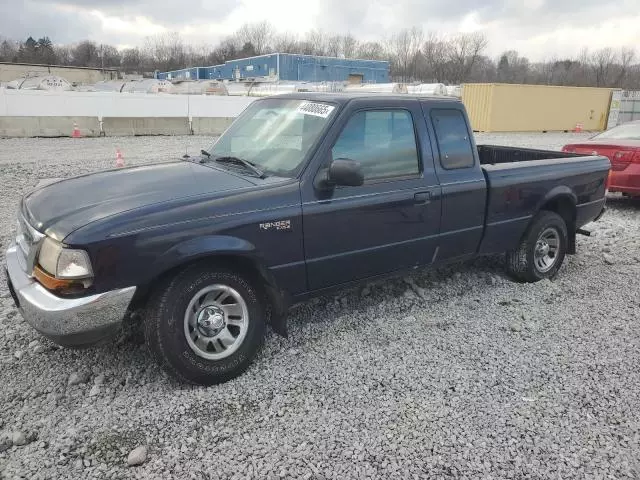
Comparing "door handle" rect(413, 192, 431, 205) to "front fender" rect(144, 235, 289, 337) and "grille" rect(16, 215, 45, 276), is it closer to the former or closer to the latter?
"front fender" rect(144, 235, 289, 337)

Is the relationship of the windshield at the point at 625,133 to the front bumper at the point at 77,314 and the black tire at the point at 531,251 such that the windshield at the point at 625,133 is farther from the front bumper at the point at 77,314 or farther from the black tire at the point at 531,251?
the front bumper at the point at 77,314

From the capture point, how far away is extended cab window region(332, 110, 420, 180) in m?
3.88

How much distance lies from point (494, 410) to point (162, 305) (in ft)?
7.10

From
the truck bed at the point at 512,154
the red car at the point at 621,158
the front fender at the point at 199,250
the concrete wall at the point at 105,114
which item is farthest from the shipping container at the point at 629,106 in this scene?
the front fender at the point at 199,250

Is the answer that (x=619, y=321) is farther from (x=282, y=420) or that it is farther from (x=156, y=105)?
(x=156, y=105)

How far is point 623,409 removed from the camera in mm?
3232

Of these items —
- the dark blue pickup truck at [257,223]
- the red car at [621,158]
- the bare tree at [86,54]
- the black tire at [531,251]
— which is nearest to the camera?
the dark blue pickup truck at [257,223]

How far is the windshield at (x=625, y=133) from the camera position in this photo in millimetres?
9341

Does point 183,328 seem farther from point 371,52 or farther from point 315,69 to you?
point 371,52

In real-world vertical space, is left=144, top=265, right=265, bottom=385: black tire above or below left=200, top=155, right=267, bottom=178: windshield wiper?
A: below

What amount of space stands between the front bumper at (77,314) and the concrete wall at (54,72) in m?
72.7

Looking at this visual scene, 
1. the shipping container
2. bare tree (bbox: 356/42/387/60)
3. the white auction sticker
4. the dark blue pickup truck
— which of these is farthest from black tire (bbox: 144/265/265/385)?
bare tree (bbox: 356/42/387/60)

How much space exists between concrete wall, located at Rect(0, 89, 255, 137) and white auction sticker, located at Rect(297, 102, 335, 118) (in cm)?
1922

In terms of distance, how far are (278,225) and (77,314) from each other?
134cm
